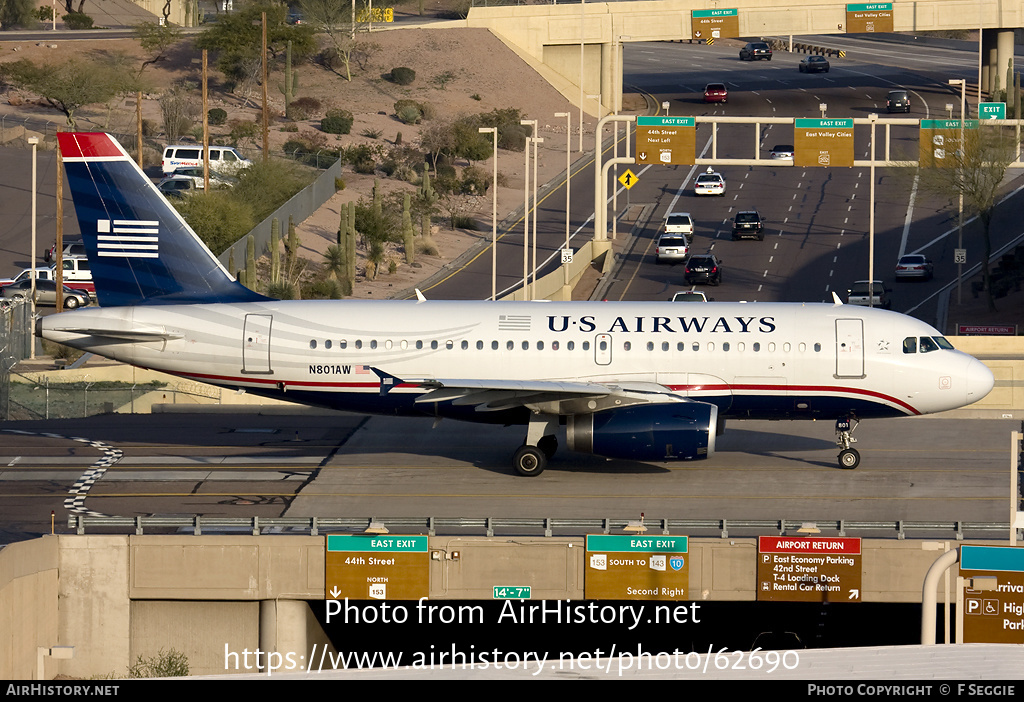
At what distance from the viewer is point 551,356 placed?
127ft

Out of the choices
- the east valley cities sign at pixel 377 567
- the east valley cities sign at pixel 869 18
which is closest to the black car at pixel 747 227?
the east valley cities sign at pixel 869 18

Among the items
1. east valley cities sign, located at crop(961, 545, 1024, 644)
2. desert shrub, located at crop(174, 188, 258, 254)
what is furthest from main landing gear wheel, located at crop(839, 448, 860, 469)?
desert shrub, located at crop(174, 188, 258, 254)

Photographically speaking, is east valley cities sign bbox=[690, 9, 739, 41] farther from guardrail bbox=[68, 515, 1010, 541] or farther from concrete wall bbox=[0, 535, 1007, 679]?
concrete wall bbox=[0, 535, 1007, 679]

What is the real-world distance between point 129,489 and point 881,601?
795 inches

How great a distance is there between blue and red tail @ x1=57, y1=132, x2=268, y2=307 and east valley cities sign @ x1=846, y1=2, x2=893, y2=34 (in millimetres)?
74411

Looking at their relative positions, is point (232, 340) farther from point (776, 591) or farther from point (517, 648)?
point (776, 591)

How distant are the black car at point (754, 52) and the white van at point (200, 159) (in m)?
82.2

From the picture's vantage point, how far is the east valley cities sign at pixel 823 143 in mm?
69562

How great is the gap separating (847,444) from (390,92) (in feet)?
331

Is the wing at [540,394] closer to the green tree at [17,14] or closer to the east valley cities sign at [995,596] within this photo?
the east valley cities sign at [995,596]

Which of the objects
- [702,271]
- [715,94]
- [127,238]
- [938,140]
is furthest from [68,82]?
[127,238]
